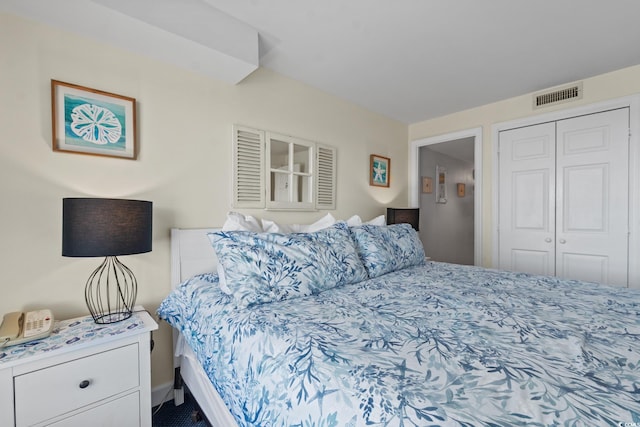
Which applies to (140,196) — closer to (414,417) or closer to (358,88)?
(414,417)

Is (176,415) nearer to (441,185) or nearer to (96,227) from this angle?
(96,227)

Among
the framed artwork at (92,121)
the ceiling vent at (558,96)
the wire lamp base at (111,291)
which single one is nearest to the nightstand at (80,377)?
the wire lamp base at (111,291)

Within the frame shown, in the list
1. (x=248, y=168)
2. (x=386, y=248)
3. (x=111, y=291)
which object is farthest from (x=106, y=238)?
(x=386, y=248)

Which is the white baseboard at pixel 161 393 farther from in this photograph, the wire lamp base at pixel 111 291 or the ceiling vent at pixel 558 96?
the ceiling vent at pixel 558 96

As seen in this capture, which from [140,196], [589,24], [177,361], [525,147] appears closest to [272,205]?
[140,196]

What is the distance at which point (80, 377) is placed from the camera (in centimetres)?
121

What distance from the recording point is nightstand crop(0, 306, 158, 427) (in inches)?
42.9

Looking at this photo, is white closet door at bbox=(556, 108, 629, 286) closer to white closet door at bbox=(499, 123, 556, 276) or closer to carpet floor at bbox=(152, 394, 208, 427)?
white closet door at bbox=(499, 123, 556, 276)

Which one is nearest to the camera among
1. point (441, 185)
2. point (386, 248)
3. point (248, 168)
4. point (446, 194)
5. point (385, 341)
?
point (385, 341)

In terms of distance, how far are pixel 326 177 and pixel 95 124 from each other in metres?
1.76

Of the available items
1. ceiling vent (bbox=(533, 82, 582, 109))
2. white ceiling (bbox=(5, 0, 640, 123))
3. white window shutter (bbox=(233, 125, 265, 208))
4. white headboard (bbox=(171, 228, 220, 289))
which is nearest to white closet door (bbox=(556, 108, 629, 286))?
ceiling vent (bbox=(533, 82, 582, 109))

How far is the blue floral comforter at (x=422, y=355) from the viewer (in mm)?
653

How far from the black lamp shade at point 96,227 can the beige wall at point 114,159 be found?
336 mm

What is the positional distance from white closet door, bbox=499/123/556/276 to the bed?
123cm
